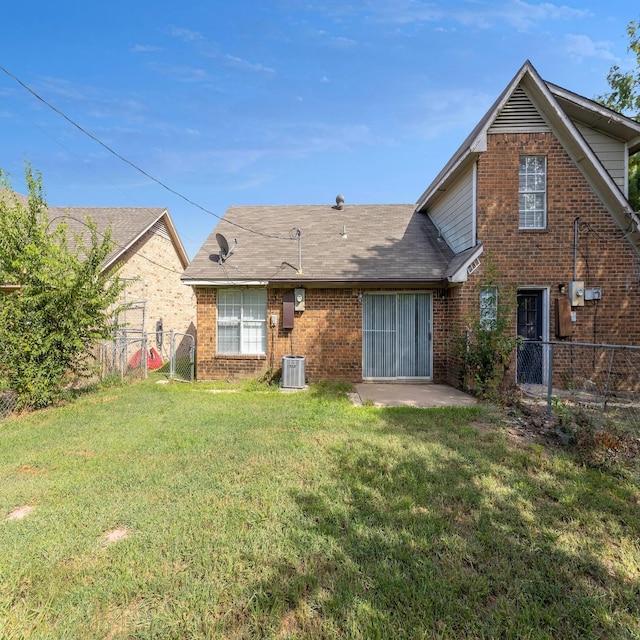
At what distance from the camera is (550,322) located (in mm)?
8750

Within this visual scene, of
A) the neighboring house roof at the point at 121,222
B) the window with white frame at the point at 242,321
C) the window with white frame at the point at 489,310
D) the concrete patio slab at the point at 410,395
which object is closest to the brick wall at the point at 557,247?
the window with white frame at the point at 489,310

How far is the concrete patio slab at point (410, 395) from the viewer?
24.4 ft

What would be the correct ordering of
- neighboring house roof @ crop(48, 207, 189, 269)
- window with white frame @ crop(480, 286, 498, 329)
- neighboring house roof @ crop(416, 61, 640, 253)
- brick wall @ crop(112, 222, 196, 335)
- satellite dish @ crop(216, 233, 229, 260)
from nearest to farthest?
window with white frame @ crop(480, 286, 498, 329) → neighboring house roof @ crop(416, 61, 640, 253) → satellite dish @ crop(216, 233, 229, 260) → neighboring house roof @ crop(48, 207, 189, 269) → brick wall @ crop(112, 222, 196, 335)

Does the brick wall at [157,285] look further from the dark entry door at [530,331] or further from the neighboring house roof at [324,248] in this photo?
the dark entry door at [530,331]

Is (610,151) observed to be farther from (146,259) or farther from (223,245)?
(146,259)

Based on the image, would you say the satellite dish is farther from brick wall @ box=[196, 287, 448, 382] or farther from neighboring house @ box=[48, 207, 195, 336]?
neighboring house @ box=[48, 207, 195, 336]

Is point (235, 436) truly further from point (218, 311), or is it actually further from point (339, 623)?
point (218, 311)

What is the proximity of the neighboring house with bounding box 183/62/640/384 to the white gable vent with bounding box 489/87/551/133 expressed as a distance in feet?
0.10

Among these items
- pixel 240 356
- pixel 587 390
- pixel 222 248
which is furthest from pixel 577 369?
pixel 222 248

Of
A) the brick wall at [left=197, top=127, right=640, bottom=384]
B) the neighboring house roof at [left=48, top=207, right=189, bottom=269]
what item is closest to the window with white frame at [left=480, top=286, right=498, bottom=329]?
the brick wall at [left=197, top=127, right=640, bottom=384]

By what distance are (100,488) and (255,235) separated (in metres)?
9.55

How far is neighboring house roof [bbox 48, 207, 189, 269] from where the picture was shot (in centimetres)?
1309

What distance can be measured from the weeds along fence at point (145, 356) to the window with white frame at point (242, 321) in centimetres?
115

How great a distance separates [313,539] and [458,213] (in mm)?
9407
